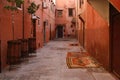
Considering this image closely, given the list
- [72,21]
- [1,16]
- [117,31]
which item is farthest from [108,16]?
[72,21]

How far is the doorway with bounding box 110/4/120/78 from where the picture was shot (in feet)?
30.2

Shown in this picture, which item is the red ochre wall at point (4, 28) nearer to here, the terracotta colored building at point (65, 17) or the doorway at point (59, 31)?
the terracotta colored building at point (65, 17)

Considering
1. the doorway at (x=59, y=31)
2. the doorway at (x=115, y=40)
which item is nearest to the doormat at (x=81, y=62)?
the doorway at (x=115, y=40)

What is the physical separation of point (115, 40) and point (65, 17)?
3499 cm

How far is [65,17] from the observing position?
44406 mm

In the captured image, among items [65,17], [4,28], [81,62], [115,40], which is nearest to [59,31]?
[65,17]

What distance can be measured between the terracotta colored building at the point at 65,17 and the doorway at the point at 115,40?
110 feet

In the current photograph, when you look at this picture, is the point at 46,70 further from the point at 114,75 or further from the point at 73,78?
the point at 114,75

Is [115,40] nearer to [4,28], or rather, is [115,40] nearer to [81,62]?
[81,62]

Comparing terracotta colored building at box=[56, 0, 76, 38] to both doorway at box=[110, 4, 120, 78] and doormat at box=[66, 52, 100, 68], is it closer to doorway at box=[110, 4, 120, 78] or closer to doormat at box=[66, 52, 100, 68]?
doormat at box=[66, 52, 100, 68]

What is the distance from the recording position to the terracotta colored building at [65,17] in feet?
144

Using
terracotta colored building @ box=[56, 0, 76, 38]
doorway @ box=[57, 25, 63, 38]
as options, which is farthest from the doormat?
doorway @ box=[57, 25, 63, 38]

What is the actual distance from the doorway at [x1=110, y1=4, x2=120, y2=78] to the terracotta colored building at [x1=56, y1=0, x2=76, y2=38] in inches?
1323

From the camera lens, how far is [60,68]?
11.2m
